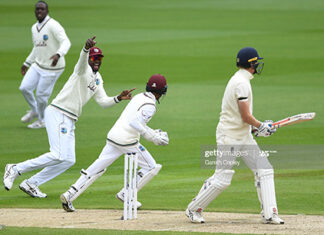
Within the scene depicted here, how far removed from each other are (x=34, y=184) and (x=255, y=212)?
123 inches

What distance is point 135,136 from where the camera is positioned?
384 inches

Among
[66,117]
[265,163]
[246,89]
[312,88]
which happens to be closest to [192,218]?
[265,163]

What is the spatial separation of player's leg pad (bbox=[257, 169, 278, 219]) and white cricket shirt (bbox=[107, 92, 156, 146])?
59.6 inches

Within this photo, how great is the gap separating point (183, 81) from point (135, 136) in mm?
13480

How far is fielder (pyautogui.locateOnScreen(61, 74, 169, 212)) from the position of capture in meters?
9.30

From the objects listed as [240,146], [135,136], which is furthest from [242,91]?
[135,136]

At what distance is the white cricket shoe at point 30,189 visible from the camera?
10828 millimetres

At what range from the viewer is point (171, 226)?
8.86m

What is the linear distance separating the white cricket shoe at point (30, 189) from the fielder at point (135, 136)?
45.1 inches

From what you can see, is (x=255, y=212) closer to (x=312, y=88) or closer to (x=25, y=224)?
(x=25, y=224)

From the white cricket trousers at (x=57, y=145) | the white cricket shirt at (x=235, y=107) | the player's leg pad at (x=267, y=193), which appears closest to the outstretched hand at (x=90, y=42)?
the white cricket trousers at (x=57, y=145)

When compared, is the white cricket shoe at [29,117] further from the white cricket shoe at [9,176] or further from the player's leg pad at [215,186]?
the player's leg pad at [215,186]

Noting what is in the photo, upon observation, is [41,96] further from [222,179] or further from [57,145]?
[222,179]

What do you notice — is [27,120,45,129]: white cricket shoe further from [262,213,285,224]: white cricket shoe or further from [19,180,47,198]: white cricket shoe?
[262,213,285,224]: white cricket shoe
